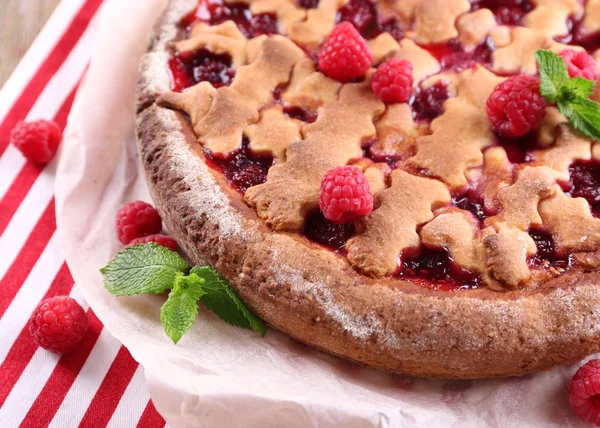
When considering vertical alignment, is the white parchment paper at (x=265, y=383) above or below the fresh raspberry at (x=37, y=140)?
below

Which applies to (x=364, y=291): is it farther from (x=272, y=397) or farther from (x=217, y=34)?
(x=217, y=34)

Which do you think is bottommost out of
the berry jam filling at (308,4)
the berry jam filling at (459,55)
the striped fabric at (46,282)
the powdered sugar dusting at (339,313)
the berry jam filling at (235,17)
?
the striped fabric at (46,282)

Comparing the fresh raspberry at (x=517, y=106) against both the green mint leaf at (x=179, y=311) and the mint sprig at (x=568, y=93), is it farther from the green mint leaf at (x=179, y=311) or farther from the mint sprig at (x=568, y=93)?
the green mint leaf at (x=179, y=311)

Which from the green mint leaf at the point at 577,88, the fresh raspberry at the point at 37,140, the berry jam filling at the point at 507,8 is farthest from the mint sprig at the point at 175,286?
the berry jam filling at the point at 507,8

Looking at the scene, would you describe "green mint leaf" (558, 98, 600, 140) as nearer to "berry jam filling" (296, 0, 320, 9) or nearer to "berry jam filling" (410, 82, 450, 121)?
"berry jam filling" (410, 82, 450, 121)

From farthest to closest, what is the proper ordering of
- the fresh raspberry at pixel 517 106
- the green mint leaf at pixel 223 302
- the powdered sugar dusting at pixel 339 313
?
the fresh raspberry at pixel 517 106 < the green mint leaf at pixel 223 302 < the powdered sugar dusting at pixel 339 313

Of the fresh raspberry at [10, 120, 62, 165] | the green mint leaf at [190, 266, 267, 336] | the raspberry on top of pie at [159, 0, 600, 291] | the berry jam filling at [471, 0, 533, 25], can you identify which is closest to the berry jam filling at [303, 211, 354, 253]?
the raspberry on top of pie at [159, 0, 600, 291]
